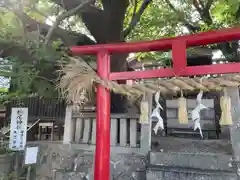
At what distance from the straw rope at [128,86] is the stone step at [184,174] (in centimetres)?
146

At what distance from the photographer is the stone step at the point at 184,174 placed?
3398 mm

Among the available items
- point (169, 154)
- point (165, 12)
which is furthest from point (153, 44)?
point (165, 12)

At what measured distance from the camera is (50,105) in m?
8.00

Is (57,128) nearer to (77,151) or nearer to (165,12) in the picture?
(77,151)

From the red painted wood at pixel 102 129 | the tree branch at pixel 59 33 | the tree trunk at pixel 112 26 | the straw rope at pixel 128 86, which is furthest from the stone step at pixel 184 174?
the tree branch at pixel 59 33

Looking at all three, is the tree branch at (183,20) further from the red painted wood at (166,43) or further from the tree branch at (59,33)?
the red painted wood at (166,43)

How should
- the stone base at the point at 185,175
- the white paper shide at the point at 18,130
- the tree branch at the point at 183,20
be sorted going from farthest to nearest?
the tree branch at the point at 183,20, the white paper shide at the point at 18,130, the stone base at the point at 185,175

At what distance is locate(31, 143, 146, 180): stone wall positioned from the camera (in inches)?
158

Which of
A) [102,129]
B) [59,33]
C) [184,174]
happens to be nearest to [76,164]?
[102,129]

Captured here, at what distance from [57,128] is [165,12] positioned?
4.92 meters

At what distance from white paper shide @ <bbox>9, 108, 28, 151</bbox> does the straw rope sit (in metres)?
1.87

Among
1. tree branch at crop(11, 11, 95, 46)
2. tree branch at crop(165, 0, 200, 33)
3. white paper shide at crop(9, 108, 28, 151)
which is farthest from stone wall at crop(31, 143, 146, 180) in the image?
tree branch at crop(165, 0, 200, 33)

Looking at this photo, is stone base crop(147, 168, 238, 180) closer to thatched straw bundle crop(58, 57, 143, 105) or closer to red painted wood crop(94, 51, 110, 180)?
red painted wood crop(94, 51, 110, 180)

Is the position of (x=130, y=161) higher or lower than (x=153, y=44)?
lower
